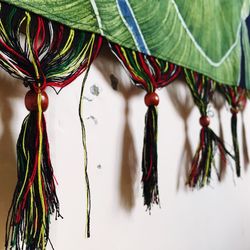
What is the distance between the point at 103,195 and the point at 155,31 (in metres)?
0.32

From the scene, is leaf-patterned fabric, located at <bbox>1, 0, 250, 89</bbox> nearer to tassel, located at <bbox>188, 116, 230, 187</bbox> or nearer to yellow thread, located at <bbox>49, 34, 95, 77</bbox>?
yellow thread, located at <bbox>49, 34, 95, 77</bbox>

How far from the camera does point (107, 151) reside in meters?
0.70

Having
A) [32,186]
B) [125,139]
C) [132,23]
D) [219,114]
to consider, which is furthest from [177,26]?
[32,186]

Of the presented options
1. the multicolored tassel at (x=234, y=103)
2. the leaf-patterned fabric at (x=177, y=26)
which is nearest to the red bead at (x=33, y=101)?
the leaf-patterned fabric at (x=177, y=26)

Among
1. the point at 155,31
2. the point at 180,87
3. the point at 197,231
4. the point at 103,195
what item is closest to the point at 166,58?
the point at 155,31

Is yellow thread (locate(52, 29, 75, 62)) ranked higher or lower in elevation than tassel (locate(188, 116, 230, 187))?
higher

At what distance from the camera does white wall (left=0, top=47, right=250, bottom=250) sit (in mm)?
592

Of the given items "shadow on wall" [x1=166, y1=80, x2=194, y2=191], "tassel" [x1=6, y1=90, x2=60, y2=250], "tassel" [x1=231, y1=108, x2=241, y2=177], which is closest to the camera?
"tassel" [x1=6, y1=90, x2=60, y2=250]

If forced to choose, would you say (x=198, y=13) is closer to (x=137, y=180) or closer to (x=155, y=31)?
(x=155, y=31)

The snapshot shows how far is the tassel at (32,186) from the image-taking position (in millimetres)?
493

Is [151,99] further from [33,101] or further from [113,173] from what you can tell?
[33,101]

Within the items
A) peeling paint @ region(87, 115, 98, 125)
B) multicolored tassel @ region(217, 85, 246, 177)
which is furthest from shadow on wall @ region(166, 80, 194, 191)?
peeling paint @ region(87, 115, 98, 125)

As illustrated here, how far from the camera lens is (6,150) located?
1.79ft

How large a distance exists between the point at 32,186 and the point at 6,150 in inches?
3.1
